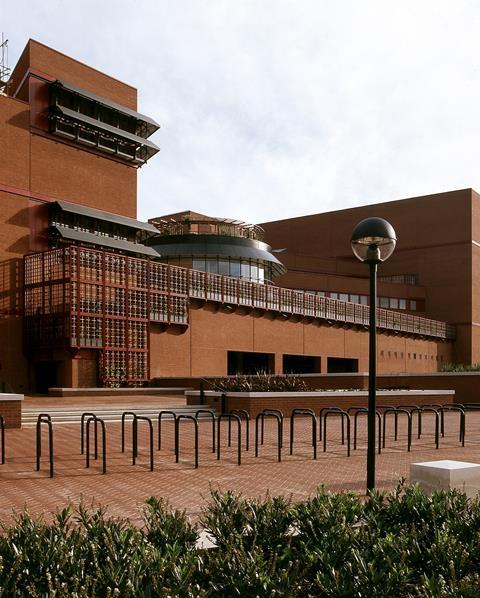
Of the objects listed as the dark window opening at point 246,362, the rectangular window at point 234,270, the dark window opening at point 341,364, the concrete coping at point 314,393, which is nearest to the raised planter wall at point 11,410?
the concrete coping at point 314,393

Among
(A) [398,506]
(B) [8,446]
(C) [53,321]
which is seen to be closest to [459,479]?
(A) [398,506]

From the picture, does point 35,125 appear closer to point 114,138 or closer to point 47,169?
point 47,169

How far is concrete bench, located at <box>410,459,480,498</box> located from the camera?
7348mm

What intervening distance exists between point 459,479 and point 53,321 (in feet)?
78.2

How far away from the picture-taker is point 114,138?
35656mm

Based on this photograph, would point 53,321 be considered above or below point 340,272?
below

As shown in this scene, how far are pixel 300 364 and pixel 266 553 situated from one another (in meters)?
41.2

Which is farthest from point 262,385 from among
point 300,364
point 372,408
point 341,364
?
point 341,364

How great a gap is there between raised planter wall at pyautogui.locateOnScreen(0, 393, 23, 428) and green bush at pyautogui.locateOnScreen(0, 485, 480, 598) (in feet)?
35.9

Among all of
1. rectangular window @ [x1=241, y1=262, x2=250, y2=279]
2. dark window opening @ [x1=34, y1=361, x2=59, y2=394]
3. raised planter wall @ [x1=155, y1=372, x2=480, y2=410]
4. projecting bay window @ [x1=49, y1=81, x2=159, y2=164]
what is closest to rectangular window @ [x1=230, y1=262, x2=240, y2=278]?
rectangular window @ [x1=241, y1=262, x2=250, y2=279]

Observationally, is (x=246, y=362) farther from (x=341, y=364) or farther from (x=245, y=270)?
(x=341, y=364)

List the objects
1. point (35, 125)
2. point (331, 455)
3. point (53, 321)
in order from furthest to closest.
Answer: point (35, 125), point (53, 321), point (331, 455)

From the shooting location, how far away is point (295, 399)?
1950 cm

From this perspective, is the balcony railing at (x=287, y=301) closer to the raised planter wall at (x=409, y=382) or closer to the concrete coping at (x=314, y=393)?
the raised planter wall at (x=409, y=382)
